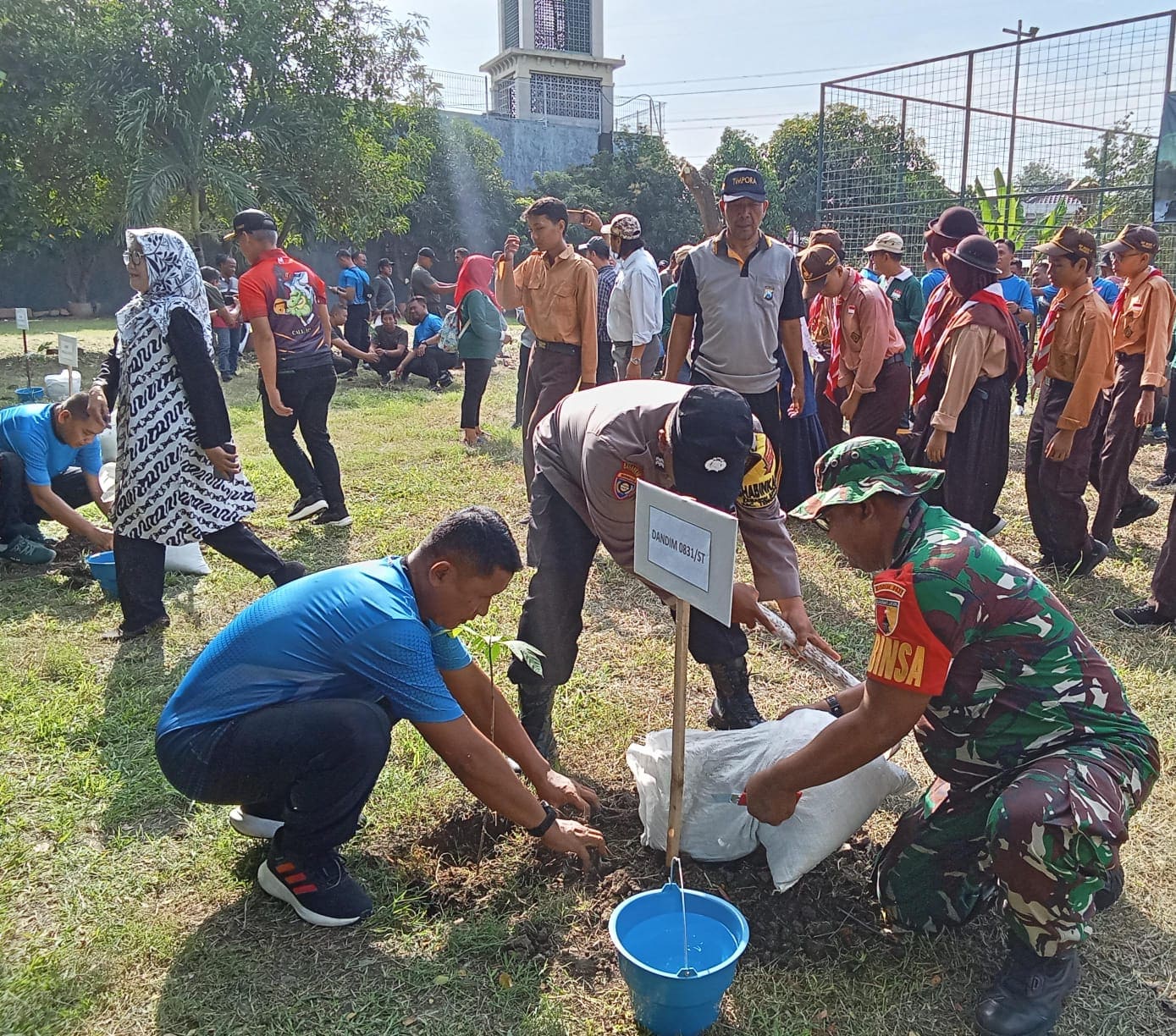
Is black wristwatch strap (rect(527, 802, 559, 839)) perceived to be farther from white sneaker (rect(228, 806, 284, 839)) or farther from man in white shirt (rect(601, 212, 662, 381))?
man in white shirt (rect(601, 212, 662, 381))

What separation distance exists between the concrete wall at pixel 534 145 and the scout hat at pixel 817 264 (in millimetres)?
29356

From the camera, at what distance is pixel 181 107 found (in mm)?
15148

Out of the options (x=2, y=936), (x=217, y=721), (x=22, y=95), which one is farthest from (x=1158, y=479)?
(x=22, y=95)

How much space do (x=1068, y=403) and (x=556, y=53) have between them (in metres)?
63.0

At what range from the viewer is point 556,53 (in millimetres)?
59969

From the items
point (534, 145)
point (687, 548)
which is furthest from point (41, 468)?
point (534, 145)

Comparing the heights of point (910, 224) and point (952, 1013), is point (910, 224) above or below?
above

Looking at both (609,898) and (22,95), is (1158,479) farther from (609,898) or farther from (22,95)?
(22,95)

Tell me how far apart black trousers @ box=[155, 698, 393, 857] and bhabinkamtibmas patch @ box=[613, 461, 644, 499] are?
0.86m

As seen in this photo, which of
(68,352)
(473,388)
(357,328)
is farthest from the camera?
(357,328)

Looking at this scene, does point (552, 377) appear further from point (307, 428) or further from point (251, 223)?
point (251, 223)

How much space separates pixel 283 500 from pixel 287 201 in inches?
457

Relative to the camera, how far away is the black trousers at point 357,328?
13.1 metres

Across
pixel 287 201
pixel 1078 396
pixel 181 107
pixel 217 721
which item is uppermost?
pixel 181 107
